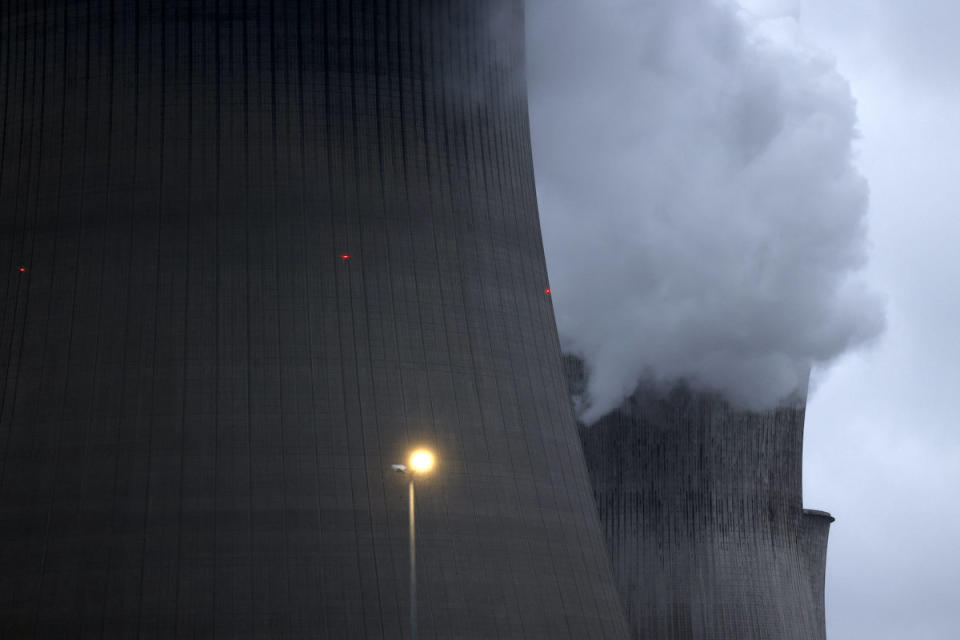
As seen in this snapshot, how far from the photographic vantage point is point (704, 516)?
20.8 meters

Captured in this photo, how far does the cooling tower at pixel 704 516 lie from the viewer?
2061 cm

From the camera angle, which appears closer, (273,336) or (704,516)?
(273,336)

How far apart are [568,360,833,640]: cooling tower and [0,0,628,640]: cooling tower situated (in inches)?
327

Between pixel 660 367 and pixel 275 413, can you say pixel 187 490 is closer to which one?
pixel 275 413

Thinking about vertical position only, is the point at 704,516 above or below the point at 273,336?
above

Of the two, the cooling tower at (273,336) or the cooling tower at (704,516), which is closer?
the cooling tower at (273,336)

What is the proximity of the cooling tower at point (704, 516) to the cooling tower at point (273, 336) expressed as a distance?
829 cm

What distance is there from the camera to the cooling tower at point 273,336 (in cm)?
1089

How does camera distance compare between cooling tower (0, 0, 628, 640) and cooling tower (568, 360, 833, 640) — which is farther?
cooling tower (568, 360, 833, 640)

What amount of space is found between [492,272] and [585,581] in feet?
9.34

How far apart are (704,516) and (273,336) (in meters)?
10.8

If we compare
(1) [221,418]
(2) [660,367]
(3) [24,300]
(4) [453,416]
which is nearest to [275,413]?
(1) [221,418]

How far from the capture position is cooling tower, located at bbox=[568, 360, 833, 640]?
20.6 metres

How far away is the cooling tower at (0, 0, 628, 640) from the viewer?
35.7 ft
